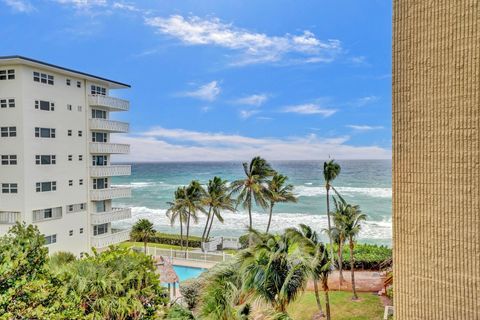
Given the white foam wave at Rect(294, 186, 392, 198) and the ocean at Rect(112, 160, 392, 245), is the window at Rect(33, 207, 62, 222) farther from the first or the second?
the white foam wave at Rect(294, 186, 392, 198)

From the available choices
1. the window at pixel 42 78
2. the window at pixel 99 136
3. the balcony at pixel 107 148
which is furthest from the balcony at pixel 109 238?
the window at pixel 42 78

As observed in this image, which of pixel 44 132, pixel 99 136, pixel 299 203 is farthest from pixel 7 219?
pixel 299 203

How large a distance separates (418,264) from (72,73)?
2154 cm

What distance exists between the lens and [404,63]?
5848 millimetres

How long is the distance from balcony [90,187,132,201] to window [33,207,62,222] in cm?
243

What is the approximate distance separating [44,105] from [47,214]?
6.05m

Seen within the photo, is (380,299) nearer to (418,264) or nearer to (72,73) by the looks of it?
(418,264)

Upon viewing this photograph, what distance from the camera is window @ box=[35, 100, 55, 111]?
2027cm

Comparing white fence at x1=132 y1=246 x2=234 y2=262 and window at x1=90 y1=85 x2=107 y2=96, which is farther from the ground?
window at x1=90 y1=85 x2=107 y2=96

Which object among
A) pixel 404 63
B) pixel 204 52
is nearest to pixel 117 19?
pixel 404 63

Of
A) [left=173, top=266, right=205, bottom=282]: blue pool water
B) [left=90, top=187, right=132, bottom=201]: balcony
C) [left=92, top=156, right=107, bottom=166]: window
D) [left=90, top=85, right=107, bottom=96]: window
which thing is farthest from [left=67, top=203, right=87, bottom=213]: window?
[left=90, top=85, right=107, bottom=96]: window

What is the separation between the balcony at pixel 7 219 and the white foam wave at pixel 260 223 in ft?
84.7

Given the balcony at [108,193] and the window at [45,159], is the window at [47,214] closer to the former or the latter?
the balcony at [108,193]

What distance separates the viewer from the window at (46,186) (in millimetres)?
20241
